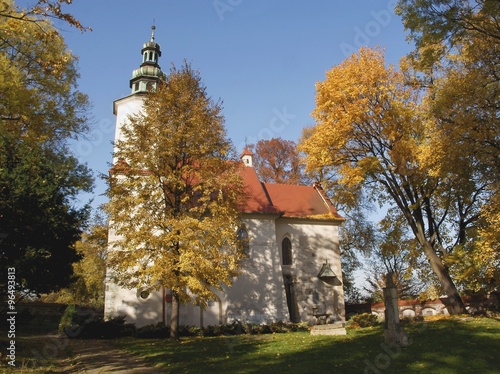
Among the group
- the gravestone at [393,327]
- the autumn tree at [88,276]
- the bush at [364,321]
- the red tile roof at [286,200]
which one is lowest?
the bush at [364,321]

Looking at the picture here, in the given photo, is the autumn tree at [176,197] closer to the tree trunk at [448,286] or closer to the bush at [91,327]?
the bush at [91,327]

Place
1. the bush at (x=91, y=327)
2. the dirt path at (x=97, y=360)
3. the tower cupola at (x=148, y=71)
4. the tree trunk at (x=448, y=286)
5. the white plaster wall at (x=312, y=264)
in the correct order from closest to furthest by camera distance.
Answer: the dirt path at (x=97, y=360)
the bush at (x=91, y=327)
the tree trunk at (x=448, y=286)
the white plaster wall at (x=312, y=264)
the tower cupola at (x=148, y=71)

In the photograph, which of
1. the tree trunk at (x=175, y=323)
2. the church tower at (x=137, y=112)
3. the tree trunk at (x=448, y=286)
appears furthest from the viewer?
the church tower at (x=137, y=112)

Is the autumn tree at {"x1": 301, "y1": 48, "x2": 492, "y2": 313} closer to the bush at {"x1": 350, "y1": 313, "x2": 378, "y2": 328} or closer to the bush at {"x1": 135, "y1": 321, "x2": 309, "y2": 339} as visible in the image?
the bush at {"x1": 350, "y1": 313, "x2": 378, "y2": 328}

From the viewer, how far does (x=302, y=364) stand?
8.90m

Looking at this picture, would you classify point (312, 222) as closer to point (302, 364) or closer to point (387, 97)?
point (387, 97)

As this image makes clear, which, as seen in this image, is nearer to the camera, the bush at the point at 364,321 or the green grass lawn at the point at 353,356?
the green grass lawn at the point at 353,356

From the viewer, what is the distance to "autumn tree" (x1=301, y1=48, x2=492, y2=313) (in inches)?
734

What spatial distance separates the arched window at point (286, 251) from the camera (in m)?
25.5

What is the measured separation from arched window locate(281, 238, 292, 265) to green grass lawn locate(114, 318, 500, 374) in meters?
12.0

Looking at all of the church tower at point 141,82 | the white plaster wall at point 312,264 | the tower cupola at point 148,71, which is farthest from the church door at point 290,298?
the tower cupola at point 148,71

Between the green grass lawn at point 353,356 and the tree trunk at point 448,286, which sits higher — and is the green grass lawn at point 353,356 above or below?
below

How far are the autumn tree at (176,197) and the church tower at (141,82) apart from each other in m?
9.01

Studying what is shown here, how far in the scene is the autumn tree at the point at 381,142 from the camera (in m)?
18.6
